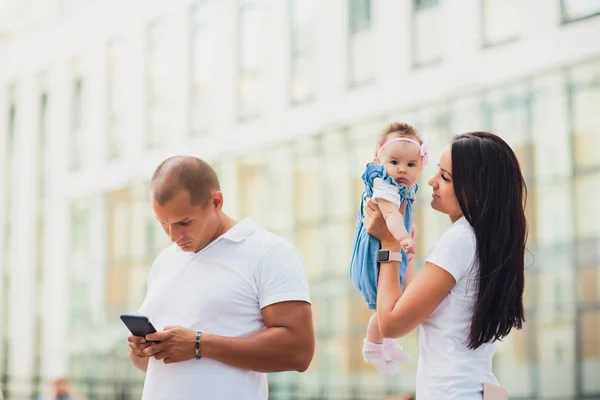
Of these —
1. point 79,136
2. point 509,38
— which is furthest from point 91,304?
point 509,38

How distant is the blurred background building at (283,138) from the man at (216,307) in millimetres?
15136

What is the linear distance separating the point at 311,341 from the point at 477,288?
29.0 inches

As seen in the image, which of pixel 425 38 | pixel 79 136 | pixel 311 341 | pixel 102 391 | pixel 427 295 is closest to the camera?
pixel 427 295

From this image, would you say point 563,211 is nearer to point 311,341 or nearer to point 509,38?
point 509,38

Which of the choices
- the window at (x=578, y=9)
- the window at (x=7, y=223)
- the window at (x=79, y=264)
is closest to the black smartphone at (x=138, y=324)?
the window at (x=578, y=9)

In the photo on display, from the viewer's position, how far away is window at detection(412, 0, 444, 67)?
2195 centimetres

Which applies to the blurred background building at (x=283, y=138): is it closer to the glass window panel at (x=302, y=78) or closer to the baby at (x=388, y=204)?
the glass window panel at (x=302, y=78)

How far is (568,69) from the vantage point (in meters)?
19.2

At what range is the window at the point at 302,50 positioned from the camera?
82.9 feet

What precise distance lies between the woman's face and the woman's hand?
189 millimetres

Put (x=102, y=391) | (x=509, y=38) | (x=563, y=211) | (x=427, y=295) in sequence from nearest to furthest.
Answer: (x=427, y=295) → (x=563, y=211) → (x=509, y=38) → (x=102, y=391)

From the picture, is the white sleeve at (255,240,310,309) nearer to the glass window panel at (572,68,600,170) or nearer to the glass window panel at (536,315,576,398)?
the glass window panel at (536,315,576,398)

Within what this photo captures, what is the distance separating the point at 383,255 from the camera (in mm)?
3697

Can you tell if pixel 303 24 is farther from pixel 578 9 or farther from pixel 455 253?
pixel 455 253
